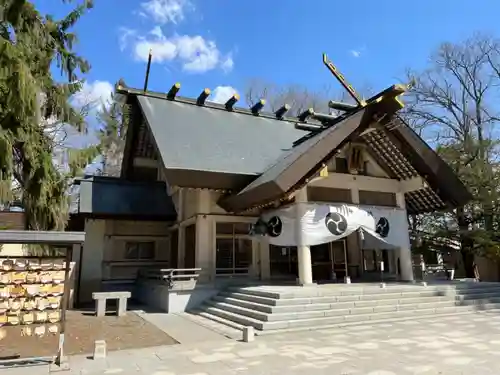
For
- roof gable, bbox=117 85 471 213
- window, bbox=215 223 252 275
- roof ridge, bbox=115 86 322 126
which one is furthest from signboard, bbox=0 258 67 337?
roof ridge, bbox=115 86 322 126

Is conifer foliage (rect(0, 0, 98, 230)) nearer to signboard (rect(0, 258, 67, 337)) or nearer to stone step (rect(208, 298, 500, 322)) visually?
signboard (rect(0, 258, 67, 337))

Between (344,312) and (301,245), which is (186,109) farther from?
(344,312)

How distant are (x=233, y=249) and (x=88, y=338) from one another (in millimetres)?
Answer: 6154

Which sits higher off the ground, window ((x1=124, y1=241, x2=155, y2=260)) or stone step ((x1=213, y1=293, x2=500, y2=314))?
window ((x1=124, y1=241, x2=155, y2=260))

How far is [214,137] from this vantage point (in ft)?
45.1

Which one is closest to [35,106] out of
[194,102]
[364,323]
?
[364,323]

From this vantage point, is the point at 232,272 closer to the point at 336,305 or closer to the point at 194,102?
the point at 336,305

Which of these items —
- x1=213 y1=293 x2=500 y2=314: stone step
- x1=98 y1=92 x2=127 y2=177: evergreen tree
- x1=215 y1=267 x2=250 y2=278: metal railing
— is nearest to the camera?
x1=213 y1=293 x2=500 y2=314: stone step

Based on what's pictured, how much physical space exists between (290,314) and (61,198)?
6.26 meters

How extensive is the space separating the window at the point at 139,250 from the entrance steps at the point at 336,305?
5.26 m

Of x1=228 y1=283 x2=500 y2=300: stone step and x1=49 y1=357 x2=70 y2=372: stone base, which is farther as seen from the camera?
x1=228 y1=283 x2=500 y2=300: stone step

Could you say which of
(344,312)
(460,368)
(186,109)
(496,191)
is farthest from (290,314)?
(496,191)

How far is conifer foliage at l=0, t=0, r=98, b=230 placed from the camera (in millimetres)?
6387

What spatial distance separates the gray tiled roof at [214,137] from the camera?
11.8 meters
